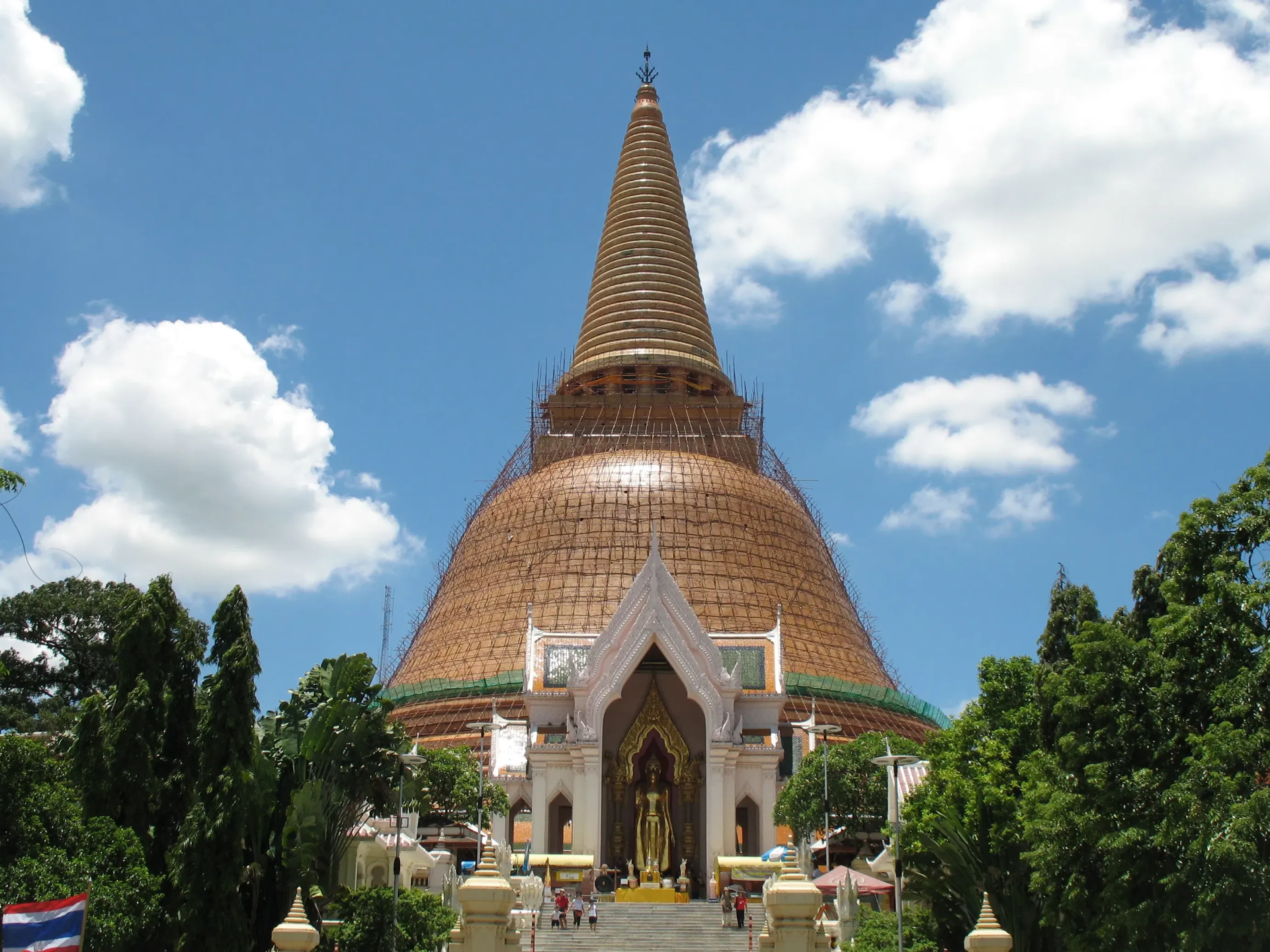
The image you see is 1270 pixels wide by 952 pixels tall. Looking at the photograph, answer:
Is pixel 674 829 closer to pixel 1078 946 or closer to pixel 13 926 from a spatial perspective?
pixel 1078 946

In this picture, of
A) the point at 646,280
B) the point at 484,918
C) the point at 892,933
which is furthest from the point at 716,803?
the point at 646,280

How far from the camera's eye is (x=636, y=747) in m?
41.3

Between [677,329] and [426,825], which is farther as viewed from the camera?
[677,329]

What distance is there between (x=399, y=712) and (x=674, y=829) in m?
14.1

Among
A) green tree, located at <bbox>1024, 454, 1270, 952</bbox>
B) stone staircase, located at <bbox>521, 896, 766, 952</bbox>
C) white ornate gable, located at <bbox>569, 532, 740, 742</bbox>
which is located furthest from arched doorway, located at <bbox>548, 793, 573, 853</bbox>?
green tree, located at <bbox>1024, 454, 1270, 952</bbox>

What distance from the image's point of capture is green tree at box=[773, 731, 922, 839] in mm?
34812

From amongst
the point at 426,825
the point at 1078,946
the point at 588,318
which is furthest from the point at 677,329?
the point at 1078,946

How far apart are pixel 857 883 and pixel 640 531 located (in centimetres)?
2454

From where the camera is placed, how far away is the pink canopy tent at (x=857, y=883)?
102 feet

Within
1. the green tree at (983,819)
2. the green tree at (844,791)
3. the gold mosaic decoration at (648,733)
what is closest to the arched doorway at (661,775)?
the gold mosaic decoration at (648,733)

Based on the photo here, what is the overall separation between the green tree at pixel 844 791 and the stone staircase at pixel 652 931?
297cm

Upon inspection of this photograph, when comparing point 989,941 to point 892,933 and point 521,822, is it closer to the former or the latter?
point 892,933

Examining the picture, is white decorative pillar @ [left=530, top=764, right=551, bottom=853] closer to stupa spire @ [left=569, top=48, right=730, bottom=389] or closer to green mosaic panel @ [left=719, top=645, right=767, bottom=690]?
green mosaic panel @ [left=719, top=645, right=767, bottom=690]

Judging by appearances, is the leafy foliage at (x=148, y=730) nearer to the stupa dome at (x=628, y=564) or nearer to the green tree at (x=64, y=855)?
the green tree at (x=64, y=855)
